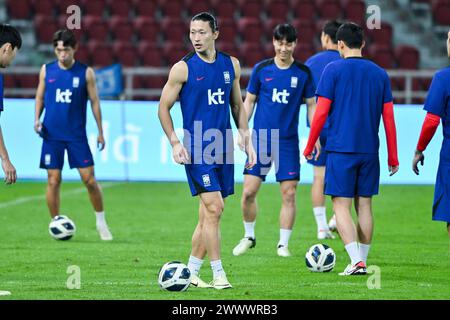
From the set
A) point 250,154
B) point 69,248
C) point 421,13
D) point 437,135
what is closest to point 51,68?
point 69,248

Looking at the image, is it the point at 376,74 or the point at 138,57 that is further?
the point at 138,57

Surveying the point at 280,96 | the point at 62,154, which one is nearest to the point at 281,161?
the point at 280,96

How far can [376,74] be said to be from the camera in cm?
1043

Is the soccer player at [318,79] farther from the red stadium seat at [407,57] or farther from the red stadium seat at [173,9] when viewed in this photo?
the red stadium seat at [173,9]

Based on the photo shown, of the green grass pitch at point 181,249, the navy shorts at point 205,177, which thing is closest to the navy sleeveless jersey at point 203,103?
the navy shorts at point 205,177

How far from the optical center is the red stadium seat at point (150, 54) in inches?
989

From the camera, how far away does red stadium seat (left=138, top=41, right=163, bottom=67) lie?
25.1 meters

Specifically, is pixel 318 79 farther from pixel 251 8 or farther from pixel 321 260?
pixel 251 8

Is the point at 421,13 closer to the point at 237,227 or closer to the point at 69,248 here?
the point at 237,227

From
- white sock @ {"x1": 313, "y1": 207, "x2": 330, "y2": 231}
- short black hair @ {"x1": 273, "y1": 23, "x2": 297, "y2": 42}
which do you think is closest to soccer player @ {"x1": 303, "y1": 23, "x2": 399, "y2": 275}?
short black hair @ {"x1": 273, "y1": 23, "x2": 297, "y2": 42}

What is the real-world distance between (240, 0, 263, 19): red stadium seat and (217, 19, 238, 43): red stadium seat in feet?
3.22

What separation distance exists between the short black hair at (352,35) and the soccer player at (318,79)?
9.35 feet

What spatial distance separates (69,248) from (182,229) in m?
2.18

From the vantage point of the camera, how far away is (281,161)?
12320mm
